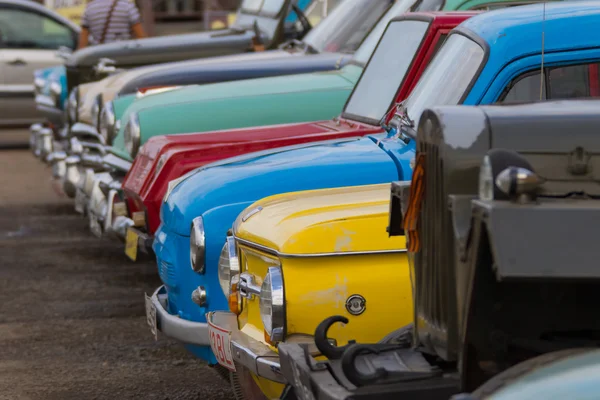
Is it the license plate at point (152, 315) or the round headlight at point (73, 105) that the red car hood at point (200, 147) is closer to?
the license plate at point (152, 315)

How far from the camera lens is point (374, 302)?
369 cm

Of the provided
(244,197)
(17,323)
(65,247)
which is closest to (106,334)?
(17,323)

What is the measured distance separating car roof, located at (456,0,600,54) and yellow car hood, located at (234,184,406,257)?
861 mm

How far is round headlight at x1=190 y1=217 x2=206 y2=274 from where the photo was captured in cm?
465

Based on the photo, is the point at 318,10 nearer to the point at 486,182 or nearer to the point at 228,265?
the point at 228,265

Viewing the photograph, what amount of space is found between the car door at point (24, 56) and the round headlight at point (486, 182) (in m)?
12.6

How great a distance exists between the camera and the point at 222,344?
4121 millimetres

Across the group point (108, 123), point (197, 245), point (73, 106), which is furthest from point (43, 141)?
point (197, 245)

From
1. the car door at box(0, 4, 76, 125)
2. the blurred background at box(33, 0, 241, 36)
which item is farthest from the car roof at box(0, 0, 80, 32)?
the blurred background at box(33, 0, 241, 36)

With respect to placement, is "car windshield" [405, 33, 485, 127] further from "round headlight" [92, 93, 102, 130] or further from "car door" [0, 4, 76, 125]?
"car door" [0, 4, 76, 125]

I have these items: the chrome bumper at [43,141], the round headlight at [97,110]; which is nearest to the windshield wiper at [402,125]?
the round headlight at [97,110]

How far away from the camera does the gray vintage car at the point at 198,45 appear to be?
33.0ft

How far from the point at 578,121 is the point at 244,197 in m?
2.06

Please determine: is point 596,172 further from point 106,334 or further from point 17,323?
point 17,323
